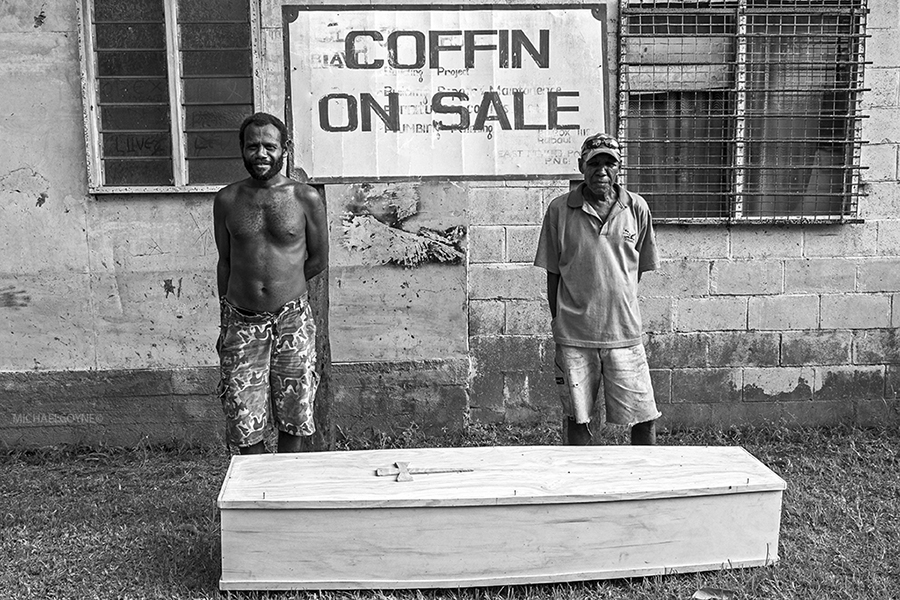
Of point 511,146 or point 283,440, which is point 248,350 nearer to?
point 283,440

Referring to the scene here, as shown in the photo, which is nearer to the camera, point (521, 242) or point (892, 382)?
point (521, 242)

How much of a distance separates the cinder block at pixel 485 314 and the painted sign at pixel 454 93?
2.74 ft

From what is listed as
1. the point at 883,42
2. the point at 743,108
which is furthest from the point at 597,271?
the point at 883,42

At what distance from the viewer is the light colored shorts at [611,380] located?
4.00 m

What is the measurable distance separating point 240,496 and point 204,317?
98.4 inches

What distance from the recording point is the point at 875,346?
559 cm

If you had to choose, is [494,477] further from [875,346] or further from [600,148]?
[875,346]

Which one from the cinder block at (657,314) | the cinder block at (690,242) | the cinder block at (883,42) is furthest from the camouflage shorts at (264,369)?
the cinder block at (883,42)

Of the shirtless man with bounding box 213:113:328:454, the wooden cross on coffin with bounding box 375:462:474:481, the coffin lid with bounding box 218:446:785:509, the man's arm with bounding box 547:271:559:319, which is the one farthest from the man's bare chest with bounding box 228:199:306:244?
the man's arm with bounding box 547:271:559:319

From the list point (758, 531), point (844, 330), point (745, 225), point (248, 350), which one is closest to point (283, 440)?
point (248, 350)

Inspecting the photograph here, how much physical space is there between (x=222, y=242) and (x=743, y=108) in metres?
3.43

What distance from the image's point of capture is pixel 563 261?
4.05 meters

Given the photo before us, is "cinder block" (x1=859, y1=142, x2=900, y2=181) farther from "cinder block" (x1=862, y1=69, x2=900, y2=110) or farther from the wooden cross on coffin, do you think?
the wooden cross on coffin

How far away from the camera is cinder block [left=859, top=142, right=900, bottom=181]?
213 inches
